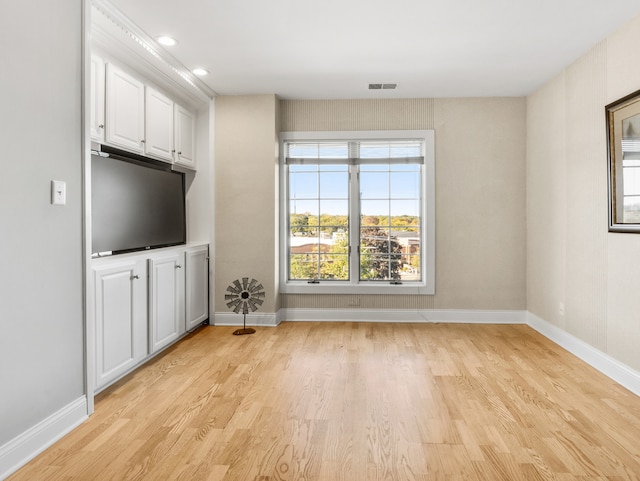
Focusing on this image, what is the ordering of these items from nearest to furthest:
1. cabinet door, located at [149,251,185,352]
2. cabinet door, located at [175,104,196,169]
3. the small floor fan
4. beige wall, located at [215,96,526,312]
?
cabinet door, located at [149,251,185,352] < cabinet door, located at [175,104,196,169] < the small floor fan < beige wall, located at [215,96,526,312]

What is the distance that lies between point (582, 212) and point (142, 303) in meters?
3.66

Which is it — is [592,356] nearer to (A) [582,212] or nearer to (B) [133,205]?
(A) [582,212]

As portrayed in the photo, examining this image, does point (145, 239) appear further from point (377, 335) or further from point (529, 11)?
point (529, 11)

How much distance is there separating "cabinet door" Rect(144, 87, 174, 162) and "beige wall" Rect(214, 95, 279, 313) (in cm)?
61

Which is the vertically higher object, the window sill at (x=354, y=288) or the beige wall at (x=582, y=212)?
the beige wall at (x=582, y=212)

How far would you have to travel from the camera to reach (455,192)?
4895 millimetres

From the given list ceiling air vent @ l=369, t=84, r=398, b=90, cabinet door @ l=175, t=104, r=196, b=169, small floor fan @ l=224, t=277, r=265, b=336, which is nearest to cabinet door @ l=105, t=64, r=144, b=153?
cabinet door @ l=175, t=104, r=196, b=169

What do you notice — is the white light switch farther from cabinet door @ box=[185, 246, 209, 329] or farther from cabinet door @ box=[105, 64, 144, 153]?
cabinet door @ box=[185, 246, 209, 329]

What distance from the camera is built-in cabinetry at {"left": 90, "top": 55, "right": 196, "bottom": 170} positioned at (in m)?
3.13

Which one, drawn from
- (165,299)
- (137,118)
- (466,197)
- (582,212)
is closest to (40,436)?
(165,299)

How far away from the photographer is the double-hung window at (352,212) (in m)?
5.01

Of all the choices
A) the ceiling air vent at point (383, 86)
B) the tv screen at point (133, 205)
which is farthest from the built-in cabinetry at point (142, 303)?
the ceiling air vent at point (383, 86)

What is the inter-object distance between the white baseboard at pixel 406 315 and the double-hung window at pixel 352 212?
0.25m

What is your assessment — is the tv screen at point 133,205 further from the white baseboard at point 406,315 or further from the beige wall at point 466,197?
the white baseboard at point 406,315
